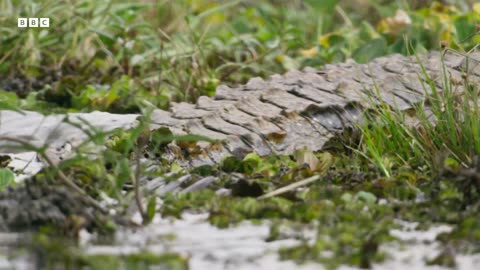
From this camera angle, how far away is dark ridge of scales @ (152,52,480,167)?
3.38 metres

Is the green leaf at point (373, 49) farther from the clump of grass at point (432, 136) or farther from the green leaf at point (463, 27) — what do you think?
the clump of grass at point (432, 136)

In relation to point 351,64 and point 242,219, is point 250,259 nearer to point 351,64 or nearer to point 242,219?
point 242,219

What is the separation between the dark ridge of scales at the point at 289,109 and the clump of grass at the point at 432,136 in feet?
0.27

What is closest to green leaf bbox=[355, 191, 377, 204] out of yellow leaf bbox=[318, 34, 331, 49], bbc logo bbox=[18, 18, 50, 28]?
bbc logo bbox=[18, 18, 50, 28]

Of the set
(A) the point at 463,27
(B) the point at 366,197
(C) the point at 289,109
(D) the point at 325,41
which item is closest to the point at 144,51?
(D) the point at 325,41

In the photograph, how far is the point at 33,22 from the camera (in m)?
5.05

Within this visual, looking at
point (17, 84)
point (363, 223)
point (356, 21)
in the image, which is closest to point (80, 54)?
point (17, 84)

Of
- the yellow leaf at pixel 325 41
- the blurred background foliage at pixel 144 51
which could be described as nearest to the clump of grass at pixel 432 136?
the blurred background foliage at pixel 144 51

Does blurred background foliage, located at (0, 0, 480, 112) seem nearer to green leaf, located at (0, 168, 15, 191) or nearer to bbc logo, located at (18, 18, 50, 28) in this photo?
bbc logo, located at (18, 18, 50, 28)

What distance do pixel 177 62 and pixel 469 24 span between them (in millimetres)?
1480

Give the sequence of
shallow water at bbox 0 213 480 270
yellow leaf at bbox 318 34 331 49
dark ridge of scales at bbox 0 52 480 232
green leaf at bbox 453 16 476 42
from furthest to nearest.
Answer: yellow leaf at bbox 318 34 331 49 < green leaf at bbox 453 16 476 42 < dark ridge of scales at bbox 0 52 480 232 < shallow water at bbox 0 213 480 270

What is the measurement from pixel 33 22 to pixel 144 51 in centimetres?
69

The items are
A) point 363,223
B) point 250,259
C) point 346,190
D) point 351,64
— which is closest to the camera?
point 250,259

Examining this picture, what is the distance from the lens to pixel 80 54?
17.5 ft
